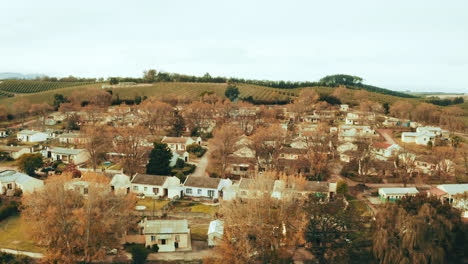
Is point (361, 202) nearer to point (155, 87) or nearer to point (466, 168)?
point (466, 168)

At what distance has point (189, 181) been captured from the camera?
108ft

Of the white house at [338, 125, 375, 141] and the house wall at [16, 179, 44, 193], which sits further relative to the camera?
the white house at [338, 125, 375, 141]

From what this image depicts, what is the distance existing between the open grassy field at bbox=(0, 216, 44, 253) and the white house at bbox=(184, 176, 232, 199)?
13.8m

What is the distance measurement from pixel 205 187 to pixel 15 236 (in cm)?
1636

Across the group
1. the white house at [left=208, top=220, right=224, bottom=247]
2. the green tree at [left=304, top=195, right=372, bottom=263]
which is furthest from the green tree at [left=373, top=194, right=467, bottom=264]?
the white house at [left=208, top=220, right=224, bottom=247]

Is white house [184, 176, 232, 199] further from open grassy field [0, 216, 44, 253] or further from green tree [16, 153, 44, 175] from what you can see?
green tree [16, 153, 44, 175]

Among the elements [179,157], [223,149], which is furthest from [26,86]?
[223,149]

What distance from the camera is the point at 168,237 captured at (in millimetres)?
23172

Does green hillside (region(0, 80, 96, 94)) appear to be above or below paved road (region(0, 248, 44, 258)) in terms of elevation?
above

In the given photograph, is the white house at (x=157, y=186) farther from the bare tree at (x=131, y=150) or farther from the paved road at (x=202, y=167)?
the paved road at (x=202, y=167)

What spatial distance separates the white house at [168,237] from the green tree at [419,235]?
13297mm

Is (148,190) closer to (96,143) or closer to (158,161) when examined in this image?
(158,161)

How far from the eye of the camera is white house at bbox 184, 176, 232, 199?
105ft

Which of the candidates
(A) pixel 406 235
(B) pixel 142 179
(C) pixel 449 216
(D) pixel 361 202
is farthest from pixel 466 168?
(B) pixel 142 179
